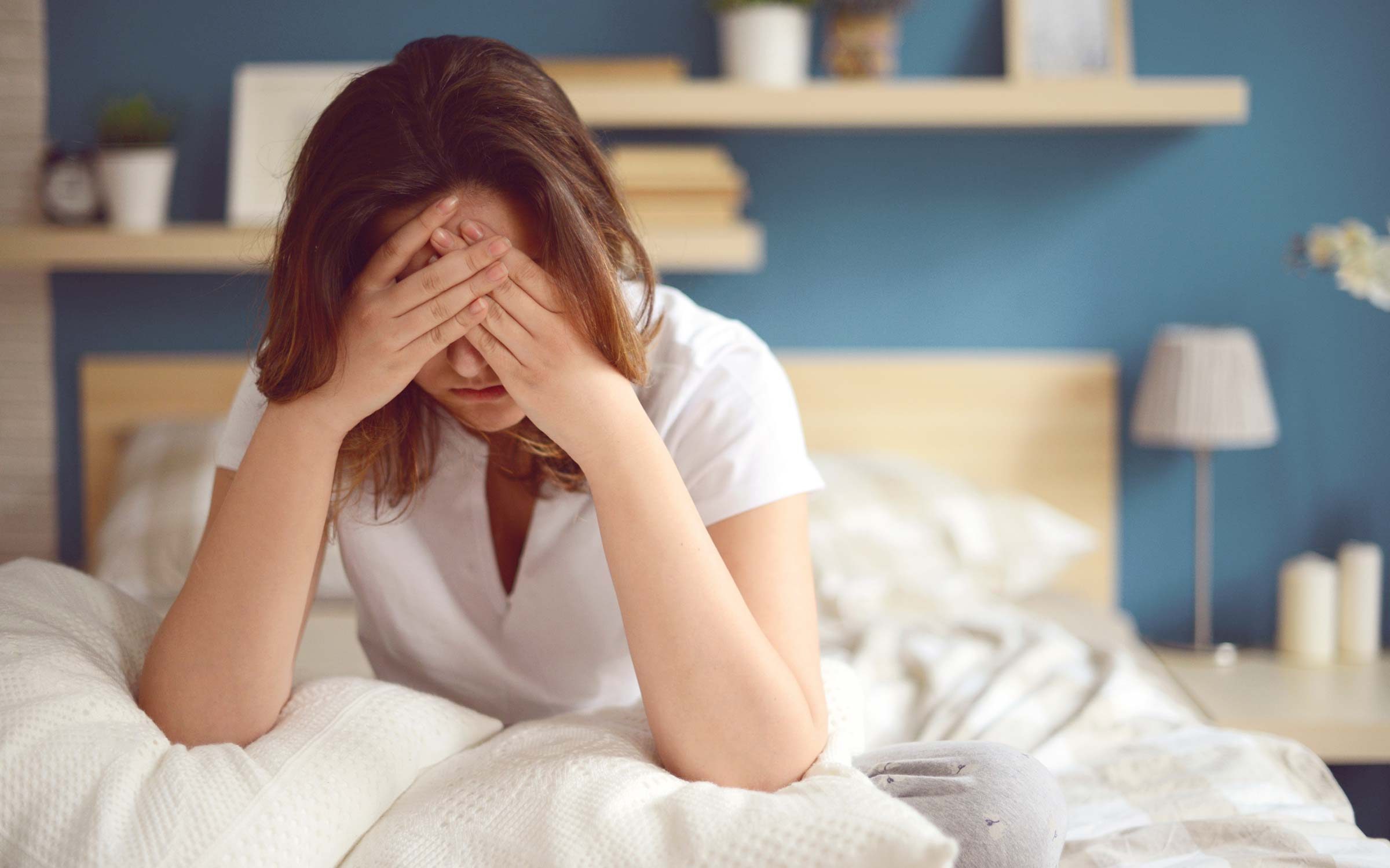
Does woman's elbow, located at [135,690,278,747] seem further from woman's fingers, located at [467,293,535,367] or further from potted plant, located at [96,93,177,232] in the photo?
potted plant, located at [96,93,177,232]

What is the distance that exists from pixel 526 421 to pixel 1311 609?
73.1 inches

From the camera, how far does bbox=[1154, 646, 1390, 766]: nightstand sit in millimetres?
1936

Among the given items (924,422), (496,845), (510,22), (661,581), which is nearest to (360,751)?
(496,845)

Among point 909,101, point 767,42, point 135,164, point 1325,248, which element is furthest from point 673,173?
point 1325,248

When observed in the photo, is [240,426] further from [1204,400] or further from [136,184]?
[1204,400]

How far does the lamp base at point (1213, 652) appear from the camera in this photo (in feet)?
7.67

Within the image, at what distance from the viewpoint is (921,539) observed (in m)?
2.18

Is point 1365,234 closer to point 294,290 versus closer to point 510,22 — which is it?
point 510,22

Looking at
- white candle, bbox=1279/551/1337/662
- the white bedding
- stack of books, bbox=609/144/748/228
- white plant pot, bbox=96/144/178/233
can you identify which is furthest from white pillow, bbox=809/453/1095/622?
white plant pot, bbox=96/144/178/233

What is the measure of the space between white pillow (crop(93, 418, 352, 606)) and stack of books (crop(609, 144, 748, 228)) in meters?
0.88

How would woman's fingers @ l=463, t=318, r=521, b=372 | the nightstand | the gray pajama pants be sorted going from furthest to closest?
the nightstand, woman's fingers @ l=463, t=318, r=521, b=372, the gray pajama pants

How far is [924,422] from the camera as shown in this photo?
2564 millimetres

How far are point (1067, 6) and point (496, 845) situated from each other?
222 centimetres

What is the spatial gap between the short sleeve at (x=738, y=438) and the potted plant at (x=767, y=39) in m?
1.35
